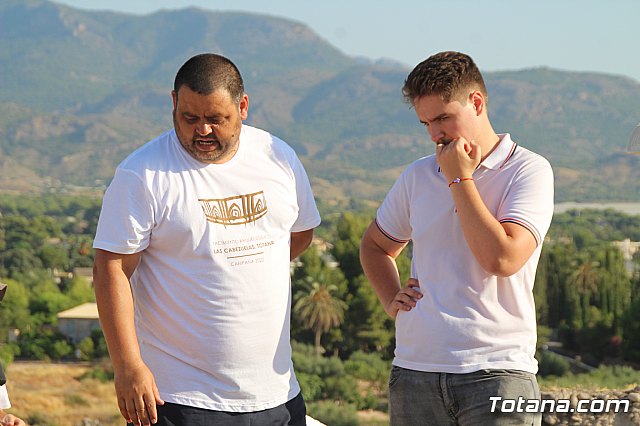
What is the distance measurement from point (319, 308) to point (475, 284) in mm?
40761

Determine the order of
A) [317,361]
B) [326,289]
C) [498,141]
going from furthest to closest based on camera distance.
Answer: [326,289] < [317,361] < [498,141]

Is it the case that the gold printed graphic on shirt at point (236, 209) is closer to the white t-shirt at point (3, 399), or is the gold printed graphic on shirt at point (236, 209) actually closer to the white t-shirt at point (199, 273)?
the white t-shirt at point (199, 273)

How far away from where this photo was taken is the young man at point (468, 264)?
252cm

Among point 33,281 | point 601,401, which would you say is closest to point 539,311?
point 33,281

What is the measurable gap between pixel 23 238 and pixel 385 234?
8593 cm

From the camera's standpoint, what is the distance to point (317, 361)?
129 feet

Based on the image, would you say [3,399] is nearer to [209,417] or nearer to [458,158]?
[209,417]

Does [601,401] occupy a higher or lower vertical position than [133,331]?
lower

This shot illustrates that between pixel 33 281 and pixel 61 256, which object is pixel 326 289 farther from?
pixel 61 256

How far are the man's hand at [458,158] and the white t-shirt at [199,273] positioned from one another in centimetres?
65

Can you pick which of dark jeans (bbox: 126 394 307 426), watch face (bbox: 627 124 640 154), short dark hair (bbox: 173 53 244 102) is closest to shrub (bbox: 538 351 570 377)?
watch face (bbox: 627 124 640 154)

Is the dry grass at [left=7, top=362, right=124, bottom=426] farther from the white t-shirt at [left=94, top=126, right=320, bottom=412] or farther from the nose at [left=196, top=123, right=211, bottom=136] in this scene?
the nose at [left=196, top=123, right=211, bottom=136]

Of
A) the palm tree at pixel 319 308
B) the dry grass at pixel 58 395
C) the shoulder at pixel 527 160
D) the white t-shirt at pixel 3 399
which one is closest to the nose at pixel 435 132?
the shoulder at pixel 527 160

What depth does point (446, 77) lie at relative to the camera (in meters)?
2.57
